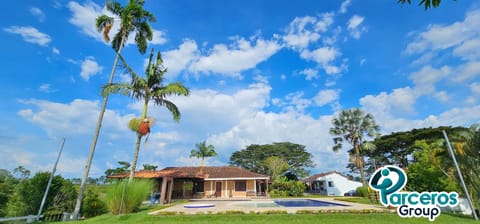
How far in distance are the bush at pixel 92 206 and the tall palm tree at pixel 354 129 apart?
2049cm

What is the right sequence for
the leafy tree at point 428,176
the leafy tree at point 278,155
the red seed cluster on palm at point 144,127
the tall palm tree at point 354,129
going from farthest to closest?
the leafy tree at point 278,155
the tall palm tree at point 354,129
the red seed cluster on palm at point 144,127
the leafy tree at point 428,176

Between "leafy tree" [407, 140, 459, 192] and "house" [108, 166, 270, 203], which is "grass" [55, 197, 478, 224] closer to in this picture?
"leafy tree" [407, 140, 459, 192]

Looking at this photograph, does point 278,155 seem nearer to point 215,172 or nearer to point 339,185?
point 339,185

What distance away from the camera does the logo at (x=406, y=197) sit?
596 cm

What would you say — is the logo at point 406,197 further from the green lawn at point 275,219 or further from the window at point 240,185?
the window at point 240,185

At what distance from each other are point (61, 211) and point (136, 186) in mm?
3133

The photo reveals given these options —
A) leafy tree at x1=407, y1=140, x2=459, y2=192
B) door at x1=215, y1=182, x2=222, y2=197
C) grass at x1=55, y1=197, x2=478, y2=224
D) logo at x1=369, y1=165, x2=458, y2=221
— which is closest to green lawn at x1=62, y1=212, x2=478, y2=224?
grass at x1=55, y1=197, x2=478, y2=224

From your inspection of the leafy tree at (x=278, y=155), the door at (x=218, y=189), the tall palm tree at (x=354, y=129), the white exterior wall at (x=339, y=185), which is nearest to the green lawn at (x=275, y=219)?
the tall palm tree at (x=354, y=129)

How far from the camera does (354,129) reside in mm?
22375

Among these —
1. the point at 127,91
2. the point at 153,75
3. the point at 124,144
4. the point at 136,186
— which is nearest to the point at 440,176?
the point at 136,186

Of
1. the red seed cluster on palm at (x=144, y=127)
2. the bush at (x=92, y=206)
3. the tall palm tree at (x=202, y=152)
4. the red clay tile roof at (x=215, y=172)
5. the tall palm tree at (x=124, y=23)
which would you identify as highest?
the tall palm tree at (x=124, y=23)

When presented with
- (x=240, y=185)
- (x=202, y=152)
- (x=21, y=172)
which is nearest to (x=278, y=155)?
(x=202, y=152)

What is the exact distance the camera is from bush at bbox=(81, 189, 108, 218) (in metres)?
11.0

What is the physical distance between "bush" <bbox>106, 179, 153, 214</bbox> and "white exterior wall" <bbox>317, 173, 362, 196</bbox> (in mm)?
29149
